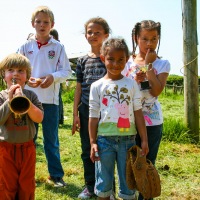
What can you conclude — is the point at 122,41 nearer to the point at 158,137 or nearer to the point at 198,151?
the point at 158,137

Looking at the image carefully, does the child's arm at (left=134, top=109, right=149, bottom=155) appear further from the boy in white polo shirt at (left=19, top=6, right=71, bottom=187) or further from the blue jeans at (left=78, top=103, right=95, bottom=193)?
the boy in white polo shirt at (left=19, top=6, right=71, bottom=187)

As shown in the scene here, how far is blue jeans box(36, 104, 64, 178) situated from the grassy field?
0.66ft

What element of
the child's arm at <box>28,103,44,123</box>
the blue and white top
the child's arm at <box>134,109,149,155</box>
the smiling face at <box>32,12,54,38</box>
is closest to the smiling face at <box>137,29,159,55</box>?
the blue and white top

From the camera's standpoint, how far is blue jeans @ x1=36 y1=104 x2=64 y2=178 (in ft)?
12.1

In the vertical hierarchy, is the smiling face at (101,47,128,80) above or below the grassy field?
above

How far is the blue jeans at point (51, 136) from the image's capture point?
3701mm

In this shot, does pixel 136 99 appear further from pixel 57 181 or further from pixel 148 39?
pixel 57 181

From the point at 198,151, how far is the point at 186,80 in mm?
1209

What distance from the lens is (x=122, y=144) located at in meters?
2.70

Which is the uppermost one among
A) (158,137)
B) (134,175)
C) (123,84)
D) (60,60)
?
(60,60)

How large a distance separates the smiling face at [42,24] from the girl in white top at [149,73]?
1.09 meters

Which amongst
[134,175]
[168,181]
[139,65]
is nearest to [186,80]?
[168,181]

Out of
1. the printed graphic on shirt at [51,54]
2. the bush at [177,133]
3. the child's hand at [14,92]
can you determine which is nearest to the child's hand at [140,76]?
the child's hand at [14,92]

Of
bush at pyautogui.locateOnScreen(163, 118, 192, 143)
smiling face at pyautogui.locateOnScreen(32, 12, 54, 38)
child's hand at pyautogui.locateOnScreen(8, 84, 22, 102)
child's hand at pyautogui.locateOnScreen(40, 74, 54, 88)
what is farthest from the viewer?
bush at pyautogui.locateOnScreen(163, 118, 192, 143)
